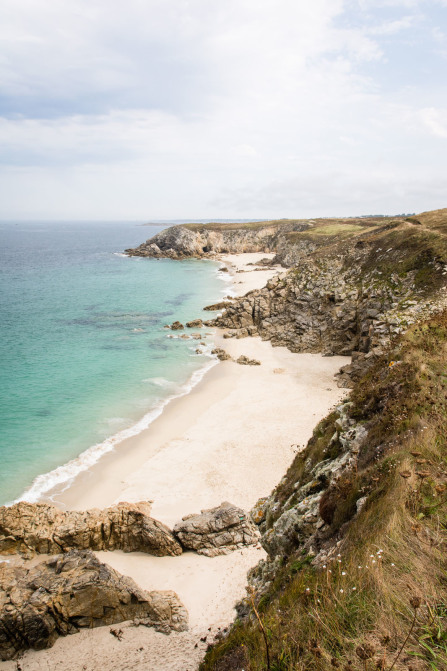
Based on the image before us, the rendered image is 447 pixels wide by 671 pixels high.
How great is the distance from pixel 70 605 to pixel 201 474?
376 inches

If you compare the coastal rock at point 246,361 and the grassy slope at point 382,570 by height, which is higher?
the grassy slope at point 382,570

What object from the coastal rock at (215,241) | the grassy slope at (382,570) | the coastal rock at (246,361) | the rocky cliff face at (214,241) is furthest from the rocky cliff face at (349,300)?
the rocky cliff face at (214,241)

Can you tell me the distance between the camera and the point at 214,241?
453 ft

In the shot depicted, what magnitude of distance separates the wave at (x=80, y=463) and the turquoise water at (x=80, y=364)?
0.09 meters

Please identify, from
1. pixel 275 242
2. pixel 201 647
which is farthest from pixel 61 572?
pixel 275 242

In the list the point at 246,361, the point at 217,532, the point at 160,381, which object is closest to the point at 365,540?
the point at 217,532

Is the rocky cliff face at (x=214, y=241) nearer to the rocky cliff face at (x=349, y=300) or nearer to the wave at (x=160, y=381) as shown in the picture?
the rocky cliff face at (x=349, y=300)

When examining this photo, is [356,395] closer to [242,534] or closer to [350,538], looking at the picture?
[350,538]

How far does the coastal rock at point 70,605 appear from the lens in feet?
36.7

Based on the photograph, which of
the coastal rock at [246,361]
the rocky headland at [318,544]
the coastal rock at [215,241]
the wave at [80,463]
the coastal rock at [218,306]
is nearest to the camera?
the rocky headland at [318,544]

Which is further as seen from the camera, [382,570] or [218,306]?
[218,306]

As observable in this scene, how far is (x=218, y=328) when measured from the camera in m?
50.9

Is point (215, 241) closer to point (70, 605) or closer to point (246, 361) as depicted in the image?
point (246, 361)

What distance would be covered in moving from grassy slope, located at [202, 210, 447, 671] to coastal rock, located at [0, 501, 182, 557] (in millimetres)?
8394
